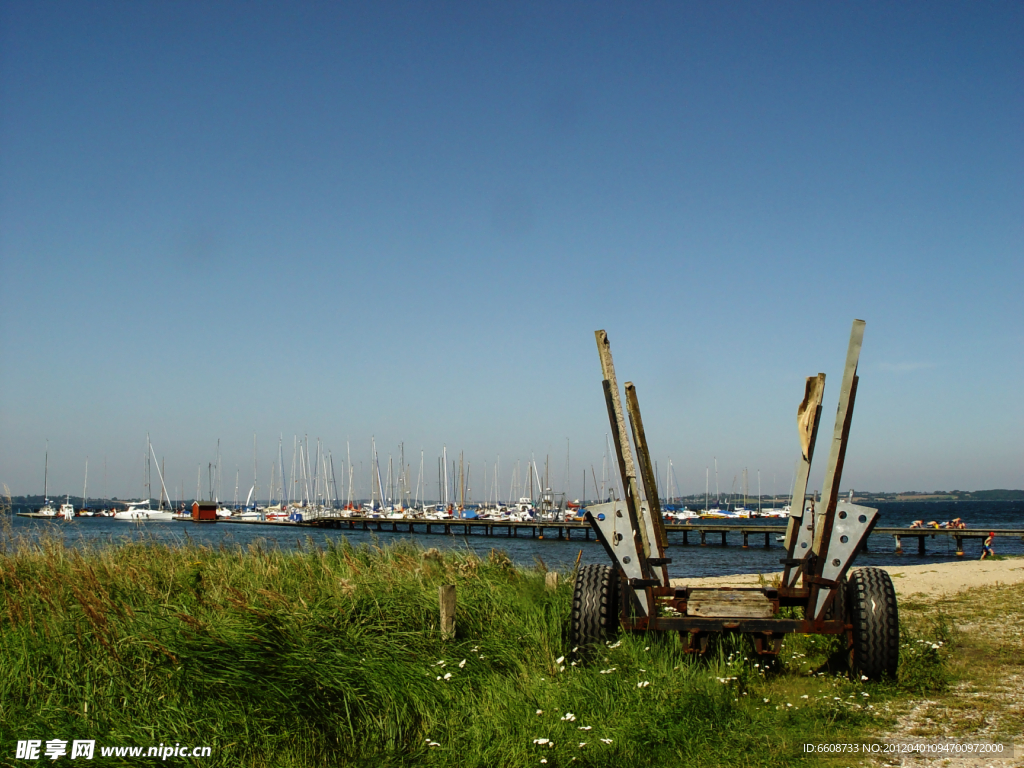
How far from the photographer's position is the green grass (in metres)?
5.03

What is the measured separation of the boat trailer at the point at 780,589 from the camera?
636cm

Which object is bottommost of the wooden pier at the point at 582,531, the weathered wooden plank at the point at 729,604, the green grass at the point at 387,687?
the wooden pier at the point at 582,531

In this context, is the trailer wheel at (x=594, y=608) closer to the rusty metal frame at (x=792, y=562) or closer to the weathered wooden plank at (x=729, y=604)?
the rusty metal frame at (x=792, y=562)

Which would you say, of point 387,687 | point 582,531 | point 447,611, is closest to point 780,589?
point 447,611

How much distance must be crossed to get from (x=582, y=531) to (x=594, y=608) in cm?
6174

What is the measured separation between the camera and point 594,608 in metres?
6.84

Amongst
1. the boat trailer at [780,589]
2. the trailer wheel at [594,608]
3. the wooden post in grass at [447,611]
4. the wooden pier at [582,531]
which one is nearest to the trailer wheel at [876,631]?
the boat trailer at [780,589]

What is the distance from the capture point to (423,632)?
7238 millimetres

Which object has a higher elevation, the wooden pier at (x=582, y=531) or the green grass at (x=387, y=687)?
the green grass at (x=387, y=687)

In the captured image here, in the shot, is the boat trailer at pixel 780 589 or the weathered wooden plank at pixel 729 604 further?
the weathered wooden plank at pixel 729 604

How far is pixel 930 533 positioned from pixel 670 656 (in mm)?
46564

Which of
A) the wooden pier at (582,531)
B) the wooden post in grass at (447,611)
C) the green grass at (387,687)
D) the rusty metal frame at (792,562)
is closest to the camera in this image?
the green grass at (387,687)

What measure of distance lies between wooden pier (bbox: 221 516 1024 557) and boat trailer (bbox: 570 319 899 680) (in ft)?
142

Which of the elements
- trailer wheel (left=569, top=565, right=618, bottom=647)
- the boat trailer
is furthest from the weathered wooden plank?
trailer wheel (left=569, top=565, right=618, bottom=647)
